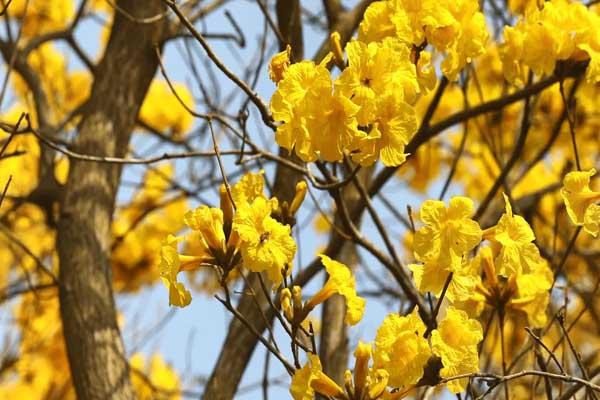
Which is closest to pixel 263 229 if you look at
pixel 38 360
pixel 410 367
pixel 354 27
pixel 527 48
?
pixel 410 367

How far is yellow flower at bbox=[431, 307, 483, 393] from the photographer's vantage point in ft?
5.83

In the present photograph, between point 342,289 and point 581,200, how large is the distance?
0.53 meters

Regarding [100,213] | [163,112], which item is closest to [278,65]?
[100,213]

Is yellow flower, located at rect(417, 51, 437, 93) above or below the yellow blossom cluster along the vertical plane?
below

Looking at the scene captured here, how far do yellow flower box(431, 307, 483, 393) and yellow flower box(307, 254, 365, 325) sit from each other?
0.54 ft

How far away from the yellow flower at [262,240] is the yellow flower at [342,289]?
8 cm

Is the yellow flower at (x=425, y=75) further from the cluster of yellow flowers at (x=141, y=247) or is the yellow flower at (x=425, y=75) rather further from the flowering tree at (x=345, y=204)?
the cluster of yellow flowers at (x=141, y=247)

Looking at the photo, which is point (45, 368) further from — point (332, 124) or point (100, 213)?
point (332, 124)

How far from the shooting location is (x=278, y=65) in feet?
6.26

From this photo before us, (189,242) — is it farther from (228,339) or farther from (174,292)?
(174,292)

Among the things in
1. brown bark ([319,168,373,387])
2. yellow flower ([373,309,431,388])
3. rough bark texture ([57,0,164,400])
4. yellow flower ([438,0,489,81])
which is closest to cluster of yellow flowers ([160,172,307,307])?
yellow flower ([373,309,431,388])

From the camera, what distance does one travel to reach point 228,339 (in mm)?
3254

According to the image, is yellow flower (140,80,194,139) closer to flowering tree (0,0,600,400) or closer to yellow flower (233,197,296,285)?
flowering tree (0,0,600,400)

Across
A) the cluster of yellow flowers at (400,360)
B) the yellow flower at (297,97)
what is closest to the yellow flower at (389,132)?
the yellow flower at (297,97)
